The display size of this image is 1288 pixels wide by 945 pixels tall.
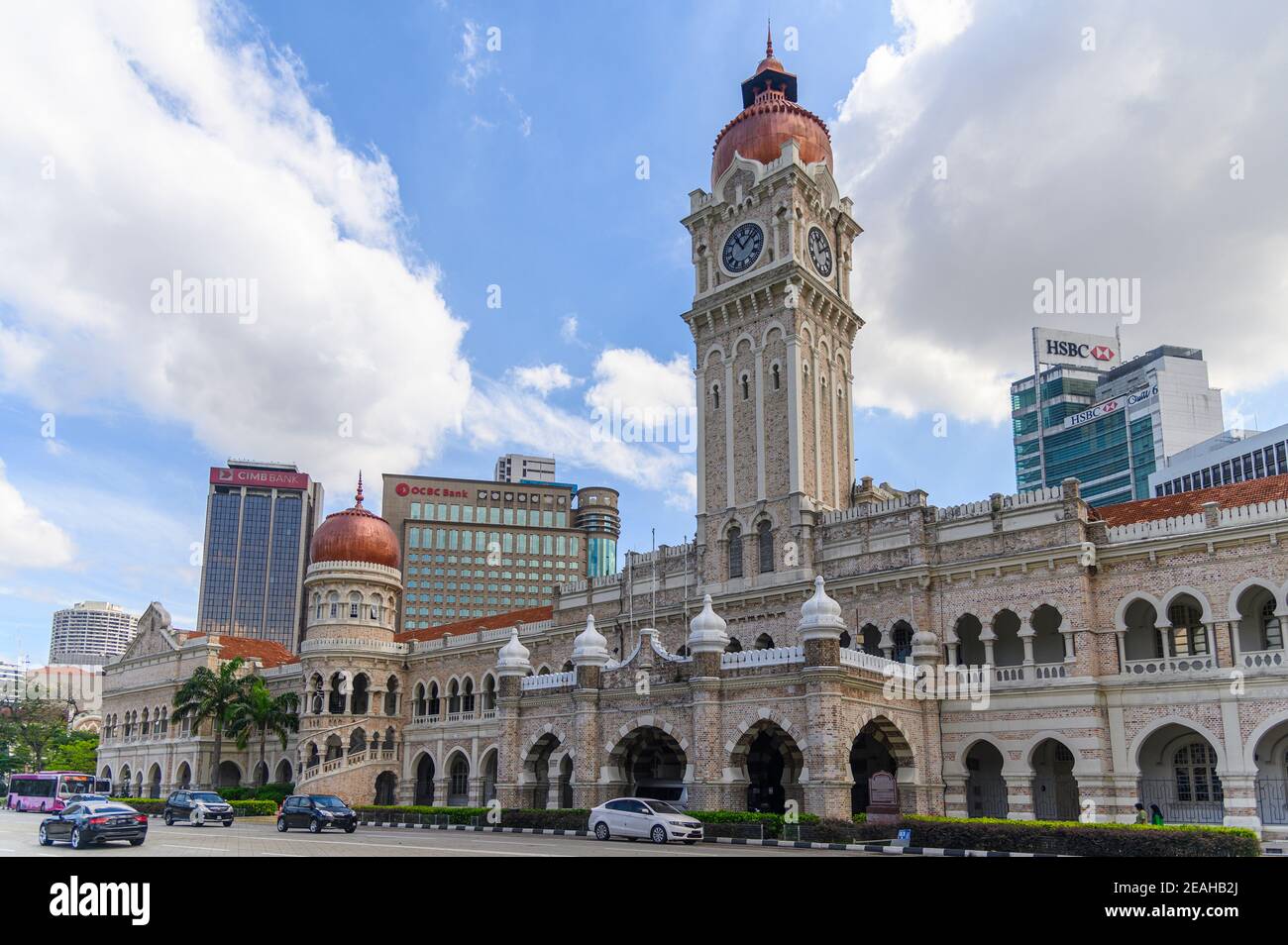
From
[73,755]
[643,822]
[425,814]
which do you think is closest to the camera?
[643,822]

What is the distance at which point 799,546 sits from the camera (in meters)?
41.3

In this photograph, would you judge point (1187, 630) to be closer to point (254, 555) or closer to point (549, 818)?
point (549, 818)

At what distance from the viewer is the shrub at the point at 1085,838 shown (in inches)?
922

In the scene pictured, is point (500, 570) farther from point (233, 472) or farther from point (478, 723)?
point (478, 723)

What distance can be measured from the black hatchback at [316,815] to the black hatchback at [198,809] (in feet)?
27.3

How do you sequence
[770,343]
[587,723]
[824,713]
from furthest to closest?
[770,343]
[587,723]
[824,713]

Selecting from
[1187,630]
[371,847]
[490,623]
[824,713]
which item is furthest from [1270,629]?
[490,623]

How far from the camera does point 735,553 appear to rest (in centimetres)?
4416

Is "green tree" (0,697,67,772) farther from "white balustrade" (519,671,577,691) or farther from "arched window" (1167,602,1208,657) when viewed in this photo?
"arched window" (1167,602,1208,657)

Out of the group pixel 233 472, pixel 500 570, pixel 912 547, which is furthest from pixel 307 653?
pixel 233 472

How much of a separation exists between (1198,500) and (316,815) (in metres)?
30.3

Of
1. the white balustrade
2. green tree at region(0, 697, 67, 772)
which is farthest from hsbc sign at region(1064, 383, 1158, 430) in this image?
green tree at region(0, 697, 67, 772)

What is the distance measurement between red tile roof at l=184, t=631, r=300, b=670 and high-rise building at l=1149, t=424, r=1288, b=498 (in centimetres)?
7914
